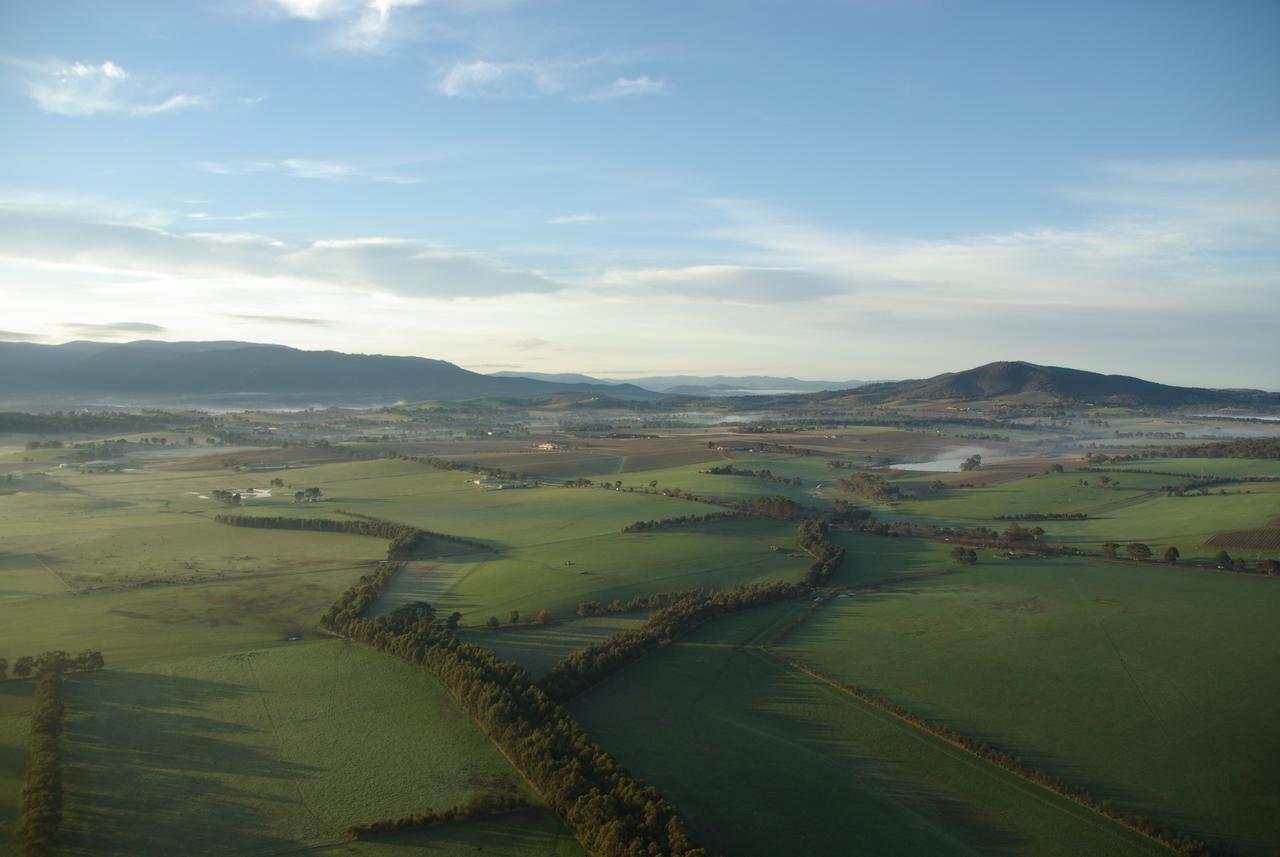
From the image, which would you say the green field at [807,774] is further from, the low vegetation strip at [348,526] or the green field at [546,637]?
the low vegetation strip at [348,526]

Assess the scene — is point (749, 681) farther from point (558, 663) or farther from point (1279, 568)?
point (1279, 568)

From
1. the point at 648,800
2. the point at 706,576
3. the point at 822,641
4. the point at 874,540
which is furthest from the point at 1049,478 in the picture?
the point at 648,800

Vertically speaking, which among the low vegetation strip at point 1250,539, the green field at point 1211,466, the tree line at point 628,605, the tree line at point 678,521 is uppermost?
the green field at point 1211,466

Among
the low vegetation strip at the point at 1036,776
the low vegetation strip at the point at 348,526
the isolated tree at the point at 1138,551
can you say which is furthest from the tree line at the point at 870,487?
the low vegetation strip at the point at 1036,776

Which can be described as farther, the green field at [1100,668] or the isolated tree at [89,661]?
the isolated tree at [89,661]

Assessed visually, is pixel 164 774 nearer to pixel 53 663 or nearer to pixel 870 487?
pixel 53 663

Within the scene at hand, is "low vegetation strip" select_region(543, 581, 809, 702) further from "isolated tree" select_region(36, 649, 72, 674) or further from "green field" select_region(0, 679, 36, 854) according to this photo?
"isolated tree" select_region(36, 649, 72, 674)
